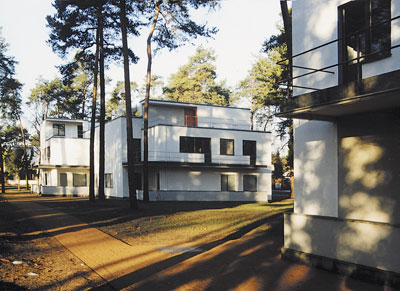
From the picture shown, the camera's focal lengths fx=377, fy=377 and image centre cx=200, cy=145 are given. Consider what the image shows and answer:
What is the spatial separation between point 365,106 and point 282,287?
A: 366 cm

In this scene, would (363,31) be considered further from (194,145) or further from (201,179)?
(201,179)

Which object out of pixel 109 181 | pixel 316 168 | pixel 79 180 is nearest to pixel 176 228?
pixel 316 168

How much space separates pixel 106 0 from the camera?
22469 mm

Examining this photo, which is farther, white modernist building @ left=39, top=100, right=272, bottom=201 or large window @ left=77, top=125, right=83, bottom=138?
large window @ left=77, top=125, right=83, bottom=138

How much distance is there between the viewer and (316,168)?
339 inches

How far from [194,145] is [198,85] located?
99.5 ft

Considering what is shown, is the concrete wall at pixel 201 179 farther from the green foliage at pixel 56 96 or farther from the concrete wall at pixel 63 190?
the green foliage at pixel 56 96

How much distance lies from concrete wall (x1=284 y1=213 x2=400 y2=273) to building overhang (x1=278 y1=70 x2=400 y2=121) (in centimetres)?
215

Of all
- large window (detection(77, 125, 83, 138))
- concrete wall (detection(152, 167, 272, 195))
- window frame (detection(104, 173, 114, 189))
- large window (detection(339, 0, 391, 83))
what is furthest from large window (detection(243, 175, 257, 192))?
large window (detection(339, 0, 391, 83))

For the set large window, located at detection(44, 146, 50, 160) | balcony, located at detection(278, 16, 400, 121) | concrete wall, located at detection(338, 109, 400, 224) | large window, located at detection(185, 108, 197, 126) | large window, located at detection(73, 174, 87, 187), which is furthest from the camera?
large window, located at detection(44, 146, 50, 160)

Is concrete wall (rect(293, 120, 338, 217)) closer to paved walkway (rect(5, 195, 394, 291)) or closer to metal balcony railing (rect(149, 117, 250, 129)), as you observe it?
paved walkway (rect(5, 195, 394, 291))

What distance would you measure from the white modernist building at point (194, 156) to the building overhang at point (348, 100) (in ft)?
77.1

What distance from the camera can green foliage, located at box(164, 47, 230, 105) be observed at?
6122cm

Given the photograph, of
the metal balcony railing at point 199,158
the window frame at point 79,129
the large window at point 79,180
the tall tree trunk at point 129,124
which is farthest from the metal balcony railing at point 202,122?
the window frame at point 79,129
